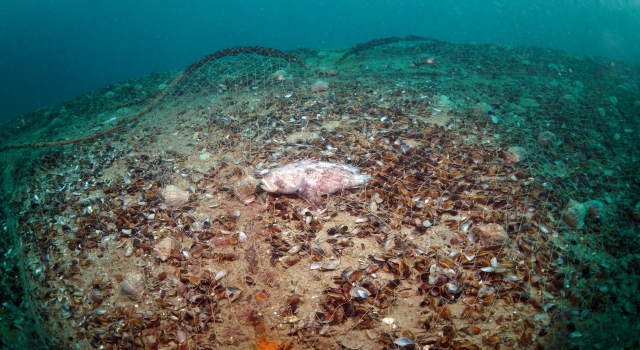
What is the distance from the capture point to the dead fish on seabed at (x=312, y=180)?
329 centimetres

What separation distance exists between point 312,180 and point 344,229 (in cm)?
72

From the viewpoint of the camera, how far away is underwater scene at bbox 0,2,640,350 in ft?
7.91

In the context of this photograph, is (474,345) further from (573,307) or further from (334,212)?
(334,212)

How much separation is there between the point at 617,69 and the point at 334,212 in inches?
474

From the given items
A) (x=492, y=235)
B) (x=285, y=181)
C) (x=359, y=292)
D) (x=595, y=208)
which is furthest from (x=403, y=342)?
(x=595, y=208)

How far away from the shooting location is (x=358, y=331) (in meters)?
2.33

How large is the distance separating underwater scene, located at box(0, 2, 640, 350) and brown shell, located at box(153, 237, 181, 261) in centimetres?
3

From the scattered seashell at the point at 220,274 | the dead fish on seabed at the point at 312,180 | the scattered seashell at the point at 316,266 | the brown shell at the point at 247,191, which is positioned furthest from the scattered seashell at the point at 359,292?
the brown shell at the point at 247,191

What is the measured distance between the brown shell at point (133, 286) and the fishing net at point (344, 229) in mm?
65

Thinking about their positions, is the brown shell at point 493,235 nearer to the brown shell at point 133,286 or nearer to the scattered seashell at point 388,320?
the scattered seashell at point 388,320

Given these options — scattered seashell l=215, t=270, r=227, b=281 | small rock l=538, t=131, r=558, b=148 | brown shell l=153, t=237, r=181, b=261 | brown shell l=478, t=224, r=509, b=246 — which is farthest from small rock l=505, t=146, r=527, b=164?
brown shell l=153, t=237, r=181, b=261

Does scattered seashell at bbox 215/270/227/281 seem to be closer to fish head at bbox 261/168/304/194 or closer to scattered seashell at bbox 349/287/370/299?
fish head at bbox 261/168/304/194

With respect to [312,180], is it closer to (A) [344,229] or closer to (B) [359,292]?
(A) [344,229]

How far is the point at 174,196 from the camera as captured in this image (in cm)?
354
